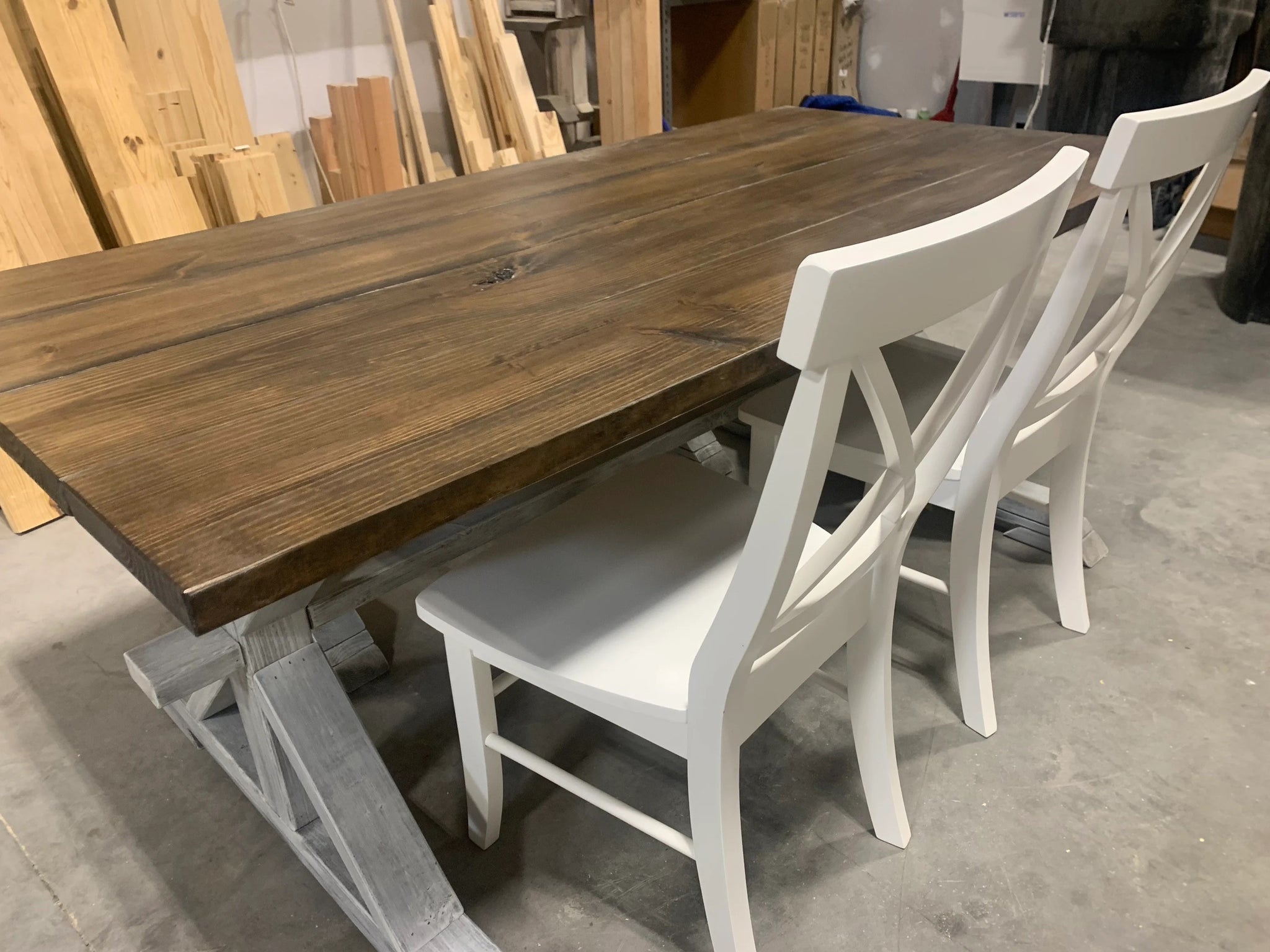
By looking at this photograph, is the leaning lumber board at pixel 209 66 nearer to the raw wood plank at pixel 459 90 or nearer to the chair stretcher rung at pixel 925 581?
the raw wood plank at pixel 459 90

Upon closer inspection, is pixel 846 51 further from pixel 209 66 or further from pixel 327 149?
pixel 209 66

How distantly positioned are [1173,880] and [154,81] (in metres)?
2.68

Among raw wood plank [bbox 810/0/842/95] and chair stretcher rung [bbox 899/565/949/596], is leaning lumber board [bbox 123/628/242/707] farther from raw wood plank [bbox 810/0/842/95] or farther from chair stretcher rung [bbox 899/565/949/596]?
raw wood plank [bbox 810/0/842/95]

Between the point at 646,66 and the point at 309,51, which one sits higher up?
the point at 309,51

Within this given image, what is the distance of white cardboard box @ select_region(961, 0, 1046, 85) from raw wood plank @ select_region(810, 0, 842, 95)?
0.68 meters

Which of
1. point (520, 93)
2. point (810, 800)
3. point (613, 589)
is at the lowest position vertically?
point (810, 800)

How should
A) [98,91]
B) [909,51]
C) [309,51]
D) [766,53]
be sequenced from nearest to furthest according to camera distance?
[98,91] → [309,51] → [766,53] → [909,51]

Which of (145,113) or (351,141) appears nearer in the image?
(145,113)

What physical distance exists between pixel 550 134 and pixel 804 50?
5.99 feet

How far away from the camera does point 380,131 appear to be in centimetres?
261

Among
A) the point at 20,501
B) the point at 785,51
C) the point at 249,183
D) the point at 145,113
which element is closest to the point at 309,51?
the point at 145,113

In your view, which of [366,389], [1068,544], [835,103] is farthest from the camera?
[835,103]

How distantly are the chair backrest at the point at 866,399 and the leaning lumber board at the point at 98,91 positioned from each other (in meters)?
1.92

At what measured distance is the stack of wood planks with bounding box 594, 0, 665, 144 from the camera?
110 inches
